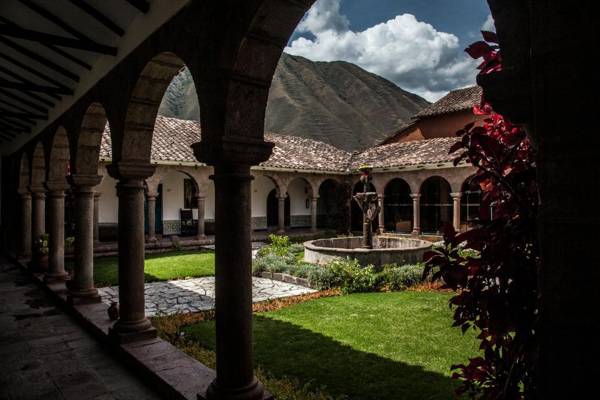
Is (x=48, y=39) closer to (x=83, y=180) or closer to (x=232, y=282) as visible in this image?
(x=83, y=180)

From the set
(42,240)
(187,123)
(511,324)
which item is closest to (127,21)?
(511,324)

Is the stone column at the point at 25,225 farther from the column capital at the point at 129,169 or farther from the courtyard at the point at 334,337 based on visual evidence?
the column capital at the point at 129,169

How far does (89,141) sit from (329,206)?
61.6 ft

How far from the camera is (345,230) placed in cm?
2125

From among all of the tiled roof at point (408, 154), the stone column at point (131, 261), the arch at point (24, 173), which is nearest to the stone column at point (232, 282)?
the stone column at point (131, 261)

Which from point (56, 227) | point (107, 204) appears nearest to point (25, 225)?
point (56, 227)

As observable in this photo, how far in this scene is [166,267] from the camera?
38.3ft

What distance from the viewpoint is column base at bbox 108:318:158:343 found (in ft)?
15.2

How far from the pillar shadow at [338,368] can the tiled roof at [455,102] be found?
18085 mm

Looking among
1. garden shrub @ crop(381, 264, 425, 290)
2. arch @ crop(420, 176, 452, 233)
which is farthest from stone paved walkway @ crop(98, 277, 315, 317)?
arch @ crop(420, 176, 452, 233)

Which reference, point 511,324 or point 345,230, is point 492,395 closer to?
Result: point 511,324

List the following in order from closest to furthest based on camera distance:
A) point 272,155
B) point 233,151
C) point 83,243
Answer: point 233,151 → point 83,243 → point 272,155

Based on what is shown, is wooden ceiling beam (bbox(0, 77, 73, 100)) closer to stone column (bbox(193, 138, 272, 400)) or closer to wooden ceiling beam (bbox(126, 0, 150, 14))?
wooden ceiling beam (bbox(126, 0, 150, 14))

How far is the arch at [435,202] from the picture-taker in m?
20.8
